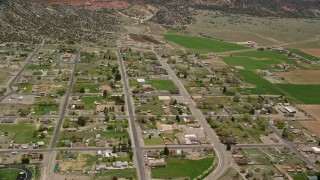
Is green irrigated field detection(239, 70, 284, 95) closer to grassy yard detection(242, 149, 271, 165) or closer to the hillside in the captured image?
grassy yard detection(242, 149, 271, 165)

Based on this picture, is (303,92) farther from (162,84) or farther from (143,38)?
(143,38)

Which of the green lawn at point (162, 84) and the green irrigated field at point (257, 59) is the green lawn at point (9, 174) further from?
the green irrigated field at point (257, 59)

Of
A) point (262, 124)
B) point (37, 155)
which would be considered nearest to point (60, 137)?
point (37, 155)

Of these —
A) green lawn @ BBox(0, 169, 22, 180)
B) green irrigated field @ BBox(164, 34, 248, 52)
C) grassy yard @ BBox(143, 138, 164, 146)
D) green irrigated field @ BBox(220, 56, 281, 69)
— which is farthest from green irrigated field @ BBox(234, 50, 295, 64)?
green lawn @ BBox(0, 169, 22, 180)

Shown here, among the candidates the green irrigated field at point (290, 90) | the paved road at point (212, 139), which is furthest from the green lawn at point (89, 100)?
the green irrigated field at point (290, 90)

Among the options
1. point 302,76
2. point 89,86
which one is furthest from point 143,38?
point 302,76

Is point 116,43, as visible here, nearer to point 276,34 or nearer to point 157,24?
point 157,24
